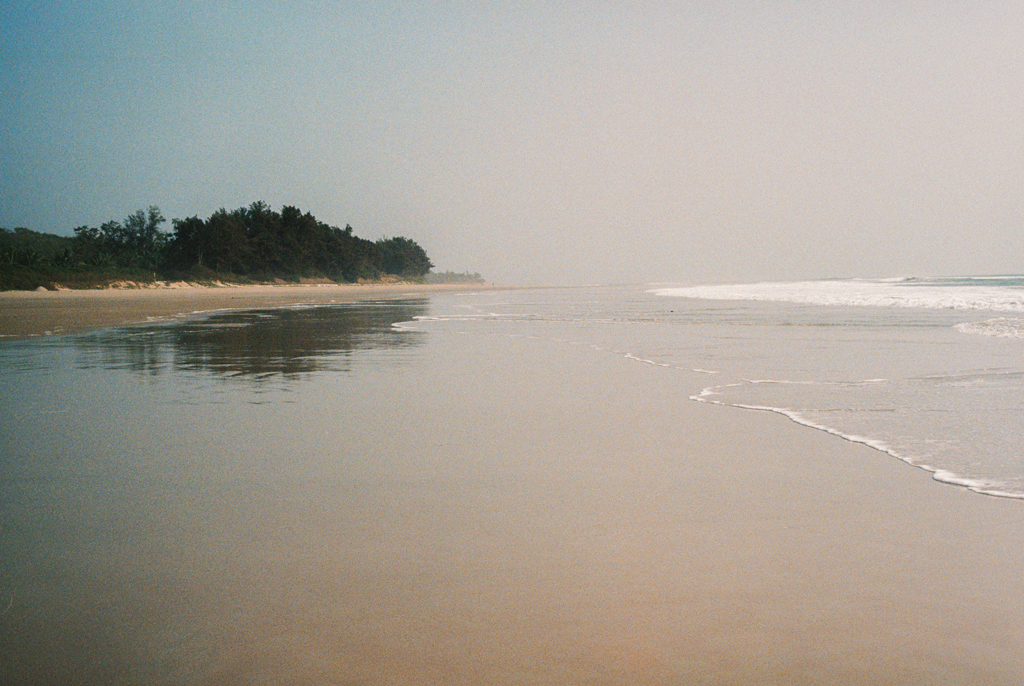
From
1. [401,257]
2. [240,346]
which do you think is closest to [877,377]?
[240,346]

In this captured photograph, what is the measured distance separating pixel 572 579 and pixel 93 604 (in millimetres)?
1622

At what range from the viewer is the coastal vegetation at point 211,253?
2339 inches

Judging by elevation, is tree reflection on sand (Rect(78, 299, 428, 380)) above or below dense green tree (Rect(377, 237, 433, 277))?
below

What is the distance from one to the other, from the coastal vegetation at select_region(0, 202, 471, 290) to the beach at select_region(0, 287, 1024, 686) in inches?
2241

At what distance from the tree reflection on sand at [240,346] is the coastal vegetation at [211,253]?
145 ft

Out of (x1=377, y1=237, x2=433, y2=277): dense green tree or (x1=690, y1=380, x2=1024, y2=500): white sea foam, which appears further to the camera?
(x1=377, y1=237, x2=433, y2=277): dense green tree

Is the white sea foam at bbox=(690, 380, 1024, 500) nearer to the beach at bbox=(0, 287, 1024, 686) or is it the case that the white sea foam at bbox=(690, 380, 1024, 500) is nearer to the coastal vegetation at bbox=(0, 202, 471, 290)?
the beach at bbox=(0, 287, 1024, 686)

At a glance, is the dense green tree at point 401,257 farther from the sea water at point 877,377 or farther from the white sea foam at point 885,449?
the white sea foam at point 885,449

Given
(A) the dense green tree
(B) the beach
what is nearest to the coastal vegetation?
(A) the dense green tree

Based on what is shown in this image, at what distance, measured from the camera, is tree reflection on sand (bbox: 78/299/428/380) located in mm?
9570

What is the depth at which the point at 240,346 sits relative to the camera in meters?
12.5

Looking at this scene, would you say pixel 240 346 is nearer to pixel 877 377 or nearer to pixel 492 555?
pixel 877 377

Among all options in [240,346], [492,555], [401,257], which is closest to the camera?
[492,555]

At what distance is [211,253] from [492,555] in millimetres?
88084
